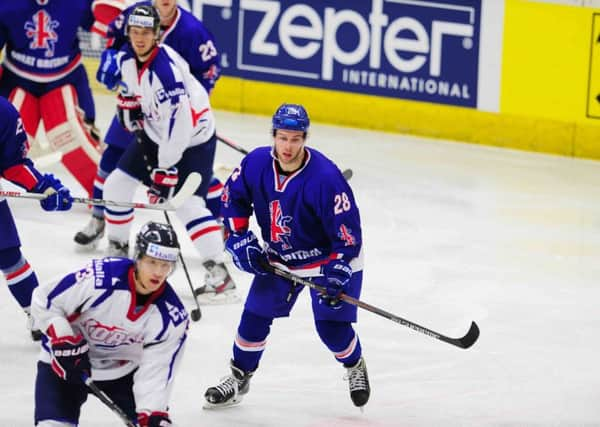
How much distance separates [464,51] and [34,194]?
435cm

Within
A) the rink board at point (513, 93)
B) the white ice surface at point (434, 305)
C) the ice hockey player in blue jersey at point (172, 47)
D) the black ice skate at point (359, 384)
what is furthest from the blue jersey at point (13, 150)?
the rink board at point (513, 93)

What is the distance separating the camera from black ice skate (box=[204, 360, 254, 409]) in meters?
4.86

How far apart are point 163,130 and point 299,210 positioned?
4.82 feet

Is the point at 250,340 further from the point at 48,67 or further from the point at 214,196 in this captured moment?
the point at 48,67

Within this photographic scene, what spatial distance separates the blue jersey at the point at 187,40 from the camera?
22.3 ft

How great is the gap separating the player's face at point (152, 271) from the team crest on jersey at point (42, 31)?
334 centimetres

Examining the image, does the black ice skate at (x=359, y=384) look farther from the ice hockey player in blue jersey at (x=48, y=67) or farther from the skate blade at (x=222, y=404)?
the ice hockey player in blue jersey at (x=48, y=67)

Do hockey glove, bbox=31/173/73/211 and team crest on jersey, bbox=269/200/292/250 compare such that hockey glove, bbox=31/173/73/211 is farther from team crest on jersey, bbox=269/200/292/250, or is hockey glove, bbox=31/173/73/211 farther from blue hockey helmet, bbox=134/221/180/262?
blue hockey helmet, bbox=134/221/180/262

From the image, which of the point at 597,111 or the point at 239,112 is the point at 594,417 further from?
the point at 239,112

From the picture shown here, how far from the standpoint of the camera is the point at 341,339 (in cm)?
480

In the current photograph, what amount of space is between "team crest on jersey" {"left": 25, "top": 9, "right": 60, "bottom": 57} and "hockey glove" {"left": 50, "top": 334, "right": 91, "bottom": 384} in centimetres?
333

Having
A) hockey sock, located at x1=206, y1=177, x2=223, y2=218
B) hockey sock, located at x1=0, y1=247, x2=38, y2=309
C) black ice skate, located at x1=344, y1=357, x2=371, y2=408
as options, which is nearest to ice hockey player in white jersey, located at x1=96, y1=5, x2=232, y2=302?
hockey sock, located at x1=206, y1=177, x2=223, y2=218

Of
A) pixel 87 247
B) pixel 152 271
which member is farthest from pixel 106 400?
pixel 87 247

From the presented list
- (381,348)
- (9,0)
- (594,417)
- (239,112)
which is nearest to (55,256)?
(9,0)
